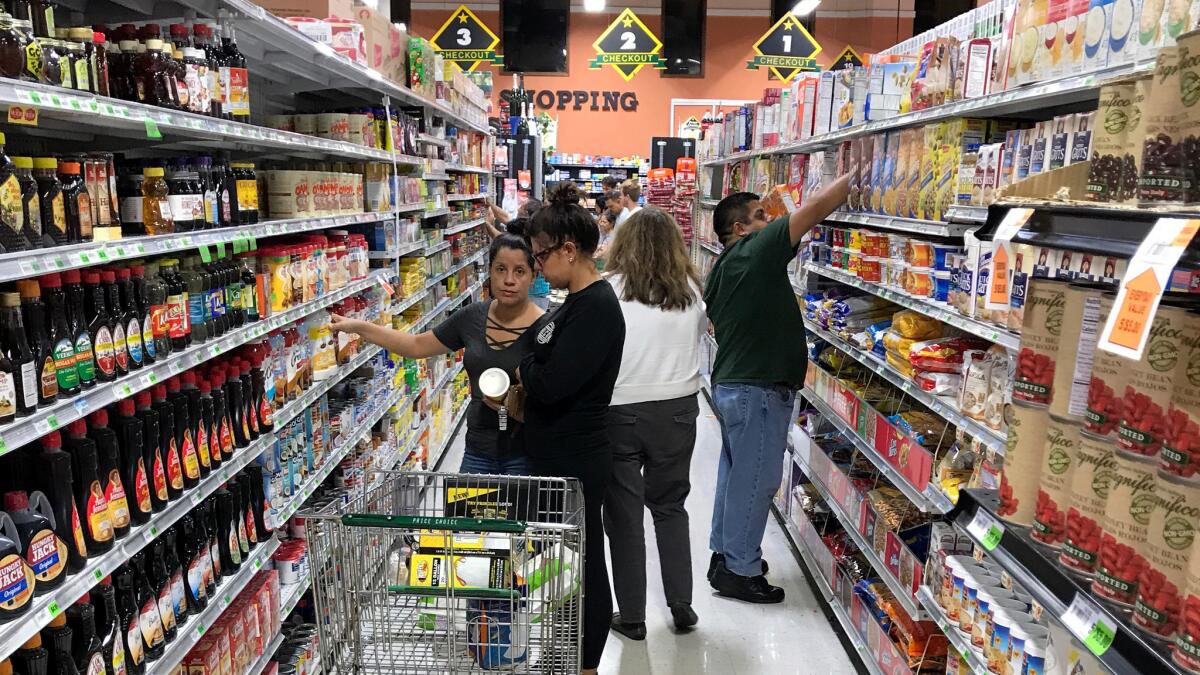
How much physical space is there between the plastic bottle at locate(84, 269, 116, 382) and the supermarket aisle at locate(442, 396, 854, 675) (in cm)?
241

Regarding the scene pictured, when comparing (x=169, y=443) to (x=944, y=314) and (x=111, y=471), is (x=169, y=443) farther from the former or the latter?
(x=944, y=314)

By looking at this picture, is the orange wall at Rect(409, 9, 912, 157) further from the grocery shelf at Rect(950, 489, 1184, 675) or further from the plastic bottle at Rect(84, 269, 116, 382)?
the grocery shelf at Rect(950, 489, 1184, 675)

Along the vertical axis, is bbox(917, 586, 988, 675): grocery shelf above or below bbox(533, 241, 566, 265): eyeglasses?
below

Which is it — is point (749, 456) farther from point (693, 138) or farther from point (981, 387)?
point (693, 138)

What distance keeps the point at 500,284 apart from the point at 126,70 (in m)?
1.25

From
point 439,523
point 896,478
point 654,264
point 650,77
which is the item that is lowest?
point 896,478

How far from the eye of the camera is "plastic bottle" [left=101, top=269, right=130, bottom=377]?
2.02 meters

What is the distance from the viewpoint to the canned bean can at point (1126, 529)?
123 cm

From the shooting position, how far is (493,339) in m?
3.07

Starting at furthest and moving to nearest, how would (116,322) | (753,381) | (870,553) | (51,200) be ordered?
(753,381)
(870,553)
(116,322)
(51,200)

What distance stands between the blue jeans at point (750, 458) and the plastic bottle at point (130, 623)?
2.69 metres

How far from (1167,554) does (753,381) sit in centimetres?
290

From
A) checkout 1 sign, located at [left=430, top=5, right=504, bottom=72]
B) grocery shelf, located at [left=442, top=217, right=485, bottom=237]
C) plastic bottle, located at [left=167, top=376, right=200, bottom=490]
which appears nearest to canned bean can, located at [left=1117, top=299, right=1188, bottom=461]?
plastic bottle, located at [left=167, top=376, right=200, bottom=490]

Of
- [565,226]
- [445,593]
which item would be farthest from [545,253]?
[445,593]
